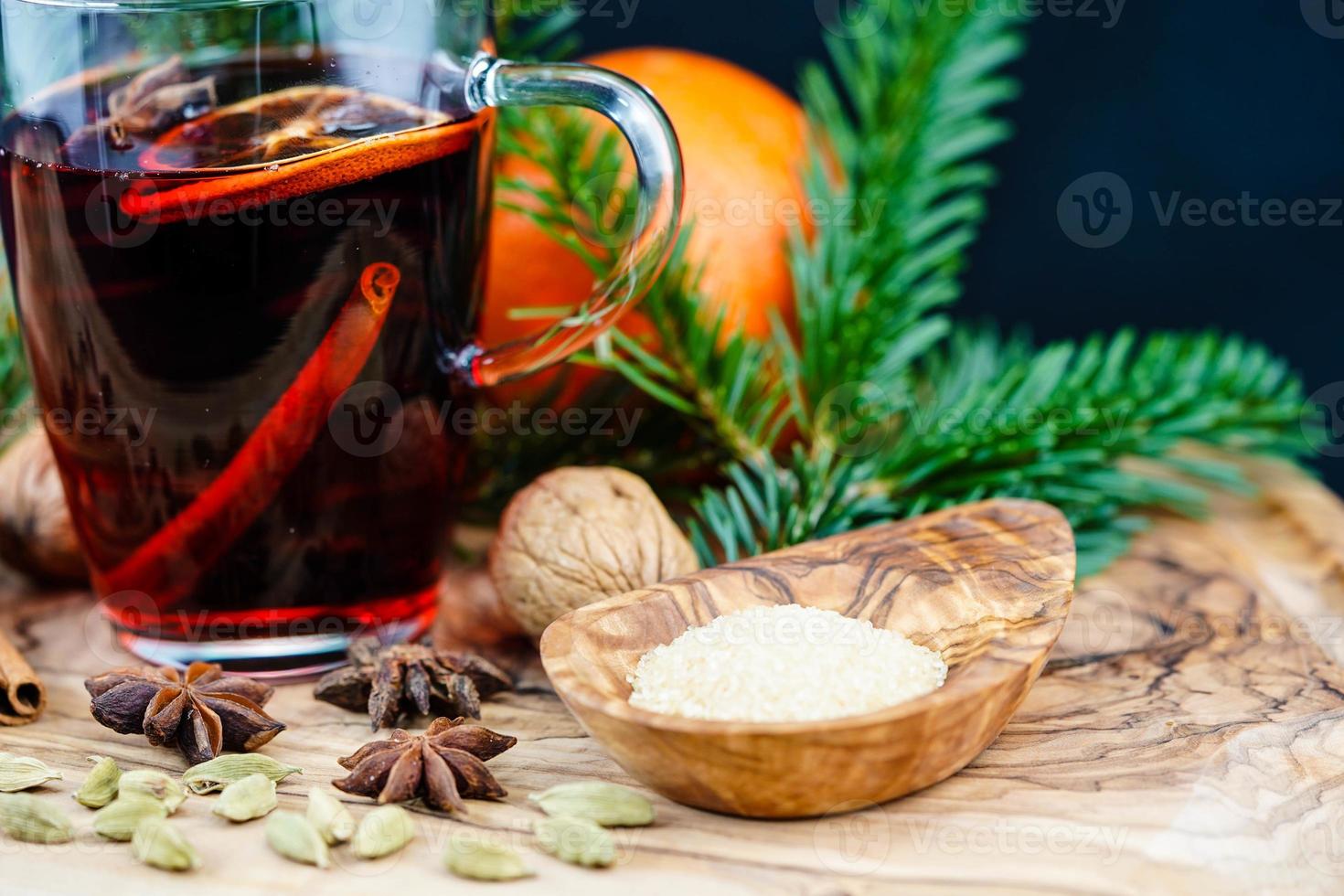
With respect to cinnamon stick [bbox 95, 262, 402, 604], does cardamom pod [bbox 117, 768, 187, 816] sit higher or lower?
lower

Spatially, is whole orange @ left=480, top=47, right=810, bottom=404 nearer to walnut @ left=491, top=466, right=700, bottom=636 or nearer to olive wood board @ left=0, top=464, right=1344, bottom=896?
walnut @ left=491, top=466, right=700, bottom=636

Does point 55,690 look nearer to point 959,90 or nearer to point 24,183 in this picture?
point 24,183

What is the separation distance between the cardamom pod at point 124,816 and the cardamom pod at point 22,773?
0.06 metres

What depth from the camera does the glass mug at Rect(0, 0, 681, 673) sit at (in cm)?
90

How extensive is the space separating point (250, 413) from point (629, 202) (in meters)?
0.42

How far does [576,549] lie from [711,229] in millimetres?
395

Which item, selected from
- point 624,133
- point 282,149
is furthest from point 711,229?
point 282,149

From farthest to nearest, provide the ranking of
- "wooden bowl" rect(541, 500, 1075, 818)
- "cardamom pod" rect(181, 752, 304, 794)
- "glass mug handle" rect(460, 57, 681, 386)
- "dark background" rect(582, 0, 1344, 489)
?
"dark background" rect(582, 0, 1344, 489), "glass mug handle" rect(460, 57, 681, 386), "cardamom pod" rect(181, 752, 304, 794), "wooden bowl" rect(541, 500, 1075, 818)

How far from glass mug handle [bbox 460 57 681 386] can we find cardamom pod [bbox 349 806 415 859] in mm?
375

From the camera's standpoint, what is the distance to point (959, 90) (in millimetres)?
1394

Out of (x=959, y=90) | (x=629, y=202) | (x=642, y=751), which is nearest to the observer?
(x=642, y=751)

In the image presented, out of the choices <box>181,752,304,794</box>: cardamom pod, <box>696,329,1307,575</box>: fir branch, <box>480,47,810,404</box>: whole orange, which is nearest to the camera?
<box>181,752,304,794</box>: cardamom pod

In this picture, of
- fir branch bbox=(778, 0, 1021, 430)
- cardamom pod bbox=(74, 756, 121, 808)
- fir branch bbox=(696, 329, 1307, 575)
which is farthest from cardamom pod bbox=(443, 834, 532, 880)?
fir branch bbox=(778, 0, 1021, 430)

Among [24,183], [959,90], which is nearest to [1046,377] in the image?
[959,90]
